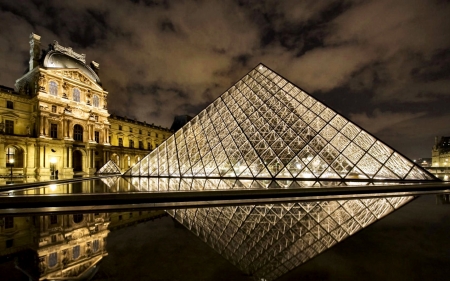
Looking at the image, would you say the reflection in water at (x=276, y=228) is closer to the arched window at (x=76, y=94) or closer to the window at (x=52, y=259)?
the window at (x=52, y=259)

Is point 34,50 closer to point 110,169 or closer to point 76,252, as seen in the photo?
point 110,169

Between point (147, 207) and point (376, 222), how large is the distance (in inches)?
204

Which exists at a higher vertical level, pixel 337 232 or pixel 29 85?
pixel 29 85

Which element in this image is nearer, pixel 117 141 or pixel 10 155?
pixel 10 155

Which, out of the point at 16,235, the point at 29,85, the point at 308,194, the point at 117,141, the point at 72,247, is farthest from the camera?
the point at 117,141

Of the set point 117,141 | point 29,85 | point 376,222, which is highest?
point 29,85

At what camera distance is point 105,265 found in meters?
2.70

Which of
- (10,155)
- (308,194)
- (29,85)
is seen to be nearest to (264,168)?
(308,194)

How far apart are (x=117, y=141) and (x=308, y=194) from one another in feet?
117

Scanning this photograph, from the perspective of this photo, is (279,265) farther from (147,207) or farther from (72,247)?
(147,207)

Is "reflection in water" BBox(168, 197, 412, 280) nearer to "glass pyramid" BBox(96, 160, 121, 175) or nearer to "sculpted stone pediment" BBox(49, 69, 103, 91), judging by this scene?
"glass pyramid" BBox(96, 160, 121, 175)

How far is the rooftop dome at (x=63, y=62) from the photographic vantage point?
27.0 metres

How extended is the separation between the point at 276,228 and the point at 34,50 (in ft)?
116

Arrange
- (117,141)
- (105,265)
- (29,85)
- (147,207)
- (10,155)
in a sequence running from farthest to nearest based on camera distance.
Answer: (117,141)
(29,85)
(10,155)
(147,207)
(105,265)
